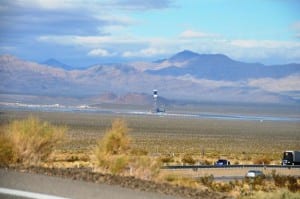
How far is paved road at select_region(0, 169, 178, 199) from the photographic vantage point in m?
11.7

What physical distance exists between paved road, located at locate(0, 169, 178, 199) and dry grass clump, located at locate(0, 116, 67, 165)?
3734mm

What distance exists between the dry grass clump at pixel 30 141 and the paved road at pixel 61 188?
3734 millimetres

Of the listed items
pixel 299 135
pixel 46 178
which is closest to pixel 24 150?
pixel 46 178

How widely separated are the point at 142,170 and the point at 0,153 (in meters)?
3.68

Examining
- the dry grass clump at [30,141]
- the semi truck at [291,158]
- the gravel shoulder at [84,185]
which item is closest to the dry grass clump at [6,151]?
the dry grass clump at [30,141]

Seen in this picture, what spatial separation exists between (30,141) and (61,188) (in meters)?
6.22

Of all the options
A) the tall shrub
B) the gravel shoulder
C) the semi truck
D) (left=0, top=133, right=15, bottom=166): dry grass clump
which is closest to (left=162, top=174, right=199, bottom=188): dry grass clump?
the gravel shoulder

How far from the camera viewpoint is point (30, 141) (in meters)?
18.2

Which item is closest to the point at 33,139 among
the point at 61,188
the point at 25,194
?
the point at 61,188

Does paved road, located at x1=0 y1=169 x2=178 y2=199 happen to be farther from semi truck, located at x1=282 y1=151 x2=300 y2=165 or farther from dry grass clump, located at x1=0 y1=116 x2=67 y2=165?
semi truck, located at x1=282 y1=151 x2=300 y2=165

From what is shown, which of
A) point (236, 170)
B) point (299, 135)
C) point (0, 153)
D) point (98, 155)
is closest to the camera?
point (0, 153)

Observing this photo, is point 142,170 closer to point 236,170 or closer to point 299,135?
point 236,170

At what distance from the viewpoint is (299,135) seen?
107 m

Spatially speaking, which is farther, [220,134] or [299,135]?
[299,135]
